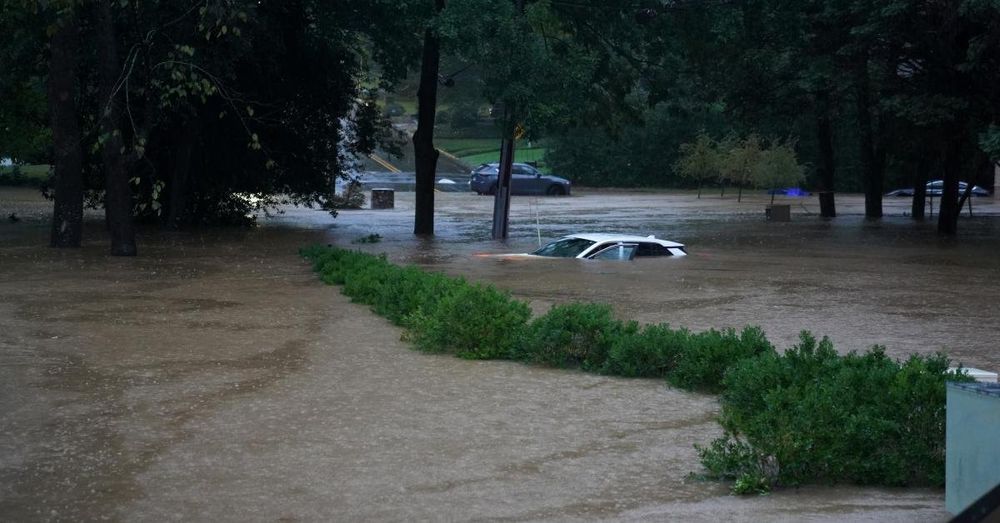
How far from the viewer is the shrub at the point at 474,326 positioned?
12812 mm

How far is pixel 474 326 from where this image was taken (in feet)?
42.4

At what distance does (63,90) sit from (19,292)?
7.22 meters

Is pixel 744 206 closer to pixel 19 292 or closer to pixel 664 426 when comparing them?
pixel 19 292

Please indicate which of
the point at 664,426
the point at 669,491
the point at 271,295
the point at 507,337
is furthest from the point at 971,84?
the point at 669,491

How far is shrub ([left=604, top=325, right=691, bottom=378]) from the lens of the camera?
38.3ft

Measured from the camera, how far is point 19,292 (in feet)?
60.7

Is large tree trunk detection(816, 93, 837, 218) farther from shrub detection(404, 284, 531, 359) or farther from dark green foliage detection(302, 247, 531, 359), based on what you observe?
shrub detection(404, 284, 531, 359)

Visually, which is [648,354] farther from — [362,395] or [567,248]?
[567,248]

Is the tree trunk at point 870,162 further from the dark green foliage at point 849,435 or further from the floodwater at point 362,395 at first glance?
the dark green foliage at point 849,435

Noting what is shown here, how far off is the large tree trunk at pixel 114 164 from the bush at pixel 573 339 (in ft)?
45.7

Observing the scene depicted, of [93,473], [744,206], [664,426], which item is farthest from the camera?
[744,206]

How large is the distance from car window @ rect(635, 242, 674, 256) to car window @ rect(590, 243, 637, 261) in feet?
1.09

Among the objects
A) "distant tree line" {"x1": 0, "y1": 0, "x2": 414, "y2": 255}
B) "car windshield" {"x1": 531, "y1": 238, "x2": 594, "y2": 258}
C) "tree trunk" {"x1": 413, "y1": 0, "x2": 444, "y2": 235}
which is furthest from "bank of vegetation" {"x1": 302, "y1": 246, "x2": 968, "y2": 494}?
"tree trunk" {"x1": 413, "y1": 0, "x2": 444, "y2": 235}

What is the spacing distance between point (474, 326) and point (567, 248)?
37.1 feet
